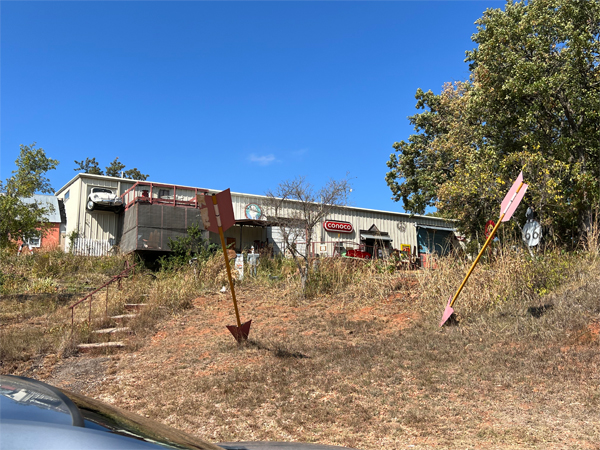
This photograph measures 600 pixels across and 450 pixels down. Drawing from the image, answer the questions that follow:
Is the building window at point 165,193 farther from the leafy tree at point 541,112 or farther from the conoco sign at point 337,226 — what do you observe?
the leafy tree at point 541,112

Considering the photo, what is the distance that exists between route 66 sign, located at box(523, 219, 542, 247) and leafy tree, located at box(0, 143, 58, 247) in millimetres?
15061

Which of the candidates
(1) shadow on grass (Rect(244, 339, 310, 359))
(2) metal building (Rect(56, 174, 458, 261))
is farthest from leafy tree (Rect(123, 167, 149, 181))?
(1) shadow on grass (Rect(244, 339, 310, 359))

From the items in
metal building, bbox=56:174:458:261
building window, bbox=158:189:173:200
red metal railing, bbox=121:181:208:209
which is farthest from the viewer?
building window, bbox=158:189:173:200

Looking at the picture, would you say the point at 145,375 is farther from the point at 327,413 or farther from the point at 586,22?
the point at 586,22

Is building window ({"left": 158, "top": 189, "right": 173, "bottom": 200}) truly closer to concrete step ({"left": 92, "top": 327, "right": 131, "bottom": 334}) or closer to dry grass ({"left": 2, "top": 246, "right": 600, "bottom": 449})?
dry grass ({"left": 2, "top": 246, "right": 600, "bottom": 449})

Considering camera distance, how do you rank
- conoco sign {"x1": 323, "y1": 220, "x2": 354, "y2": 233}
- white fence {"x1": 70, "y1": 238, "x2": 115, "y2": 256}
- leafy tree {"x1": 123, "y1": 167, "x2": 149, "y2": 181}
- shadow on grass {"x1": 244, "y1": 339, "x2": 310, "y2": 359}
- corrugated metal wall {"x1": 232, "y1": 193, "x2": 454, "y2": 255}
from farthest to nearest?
leafy tree {"x1": 123, "y1": 167, "x2": 149, "y2": 181} < conoco sign {"x1": 323, "y1": 220, "x2": 354, "y2": 233} < corrugated metal wall {"x1": 232, "y1": 193, "x2": 454, "y2": 255} < white fence {"x1": 70, "y1": 238, "x2": 115, "y2": 256} < shadow on grass {"x1": 244, "y1": 339, "x2": 310, "y2": 359}

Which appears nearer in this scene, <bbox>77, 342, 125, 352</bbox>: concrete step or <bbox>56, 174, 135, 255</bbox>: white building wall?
<bbox>77, 342, 125, 352</bbox>: concrete step

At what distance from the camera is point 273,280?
15.3 metres

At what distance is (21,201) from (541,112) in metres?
17.1

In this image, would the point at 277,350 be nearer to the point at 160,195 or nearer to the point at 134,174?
the point at 160,195

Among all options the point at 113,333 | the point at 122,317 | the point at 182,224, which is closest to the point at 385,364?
the point at 113,333

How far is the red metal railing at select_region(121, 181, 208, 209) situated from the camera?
20.3 meters

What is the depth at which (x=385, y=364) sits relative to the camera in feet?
25.5

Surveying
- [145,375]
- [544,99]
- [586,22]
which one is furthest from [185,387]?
Answer: [586,22]
